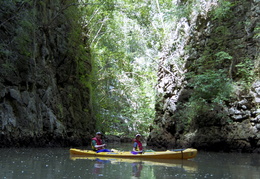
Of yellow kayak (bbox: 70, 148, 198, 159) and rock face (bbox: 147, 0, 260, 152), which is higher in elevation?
rock face (bbox: 147, 0, 260, 152)

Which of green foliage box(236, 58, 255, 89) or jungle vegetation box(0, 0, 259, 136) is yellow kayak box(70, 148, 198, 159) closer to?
jungle vegetation box(0, 0, 259, 136)

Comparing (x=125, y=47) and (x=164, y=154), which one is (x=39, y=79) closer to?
(x=164, y=154)

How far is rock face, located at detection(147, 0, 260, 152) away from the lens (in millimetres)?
14031

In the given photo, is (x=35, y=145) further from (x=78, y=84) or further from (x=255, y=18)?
(x=255, y=18)

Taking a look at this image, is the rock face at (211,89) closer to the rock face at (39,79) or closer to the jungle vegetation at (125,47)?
the jungle vegetation at (125,47)

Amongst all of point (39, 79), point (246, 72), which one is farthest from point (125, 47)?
point (246, 72)

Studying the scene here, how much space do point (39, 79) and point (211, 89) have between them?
347 inches

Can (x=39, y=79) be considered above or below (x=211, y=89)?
above

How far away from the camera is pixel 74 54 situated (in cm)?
2000

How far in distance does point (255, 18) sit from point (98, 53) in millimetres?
12014

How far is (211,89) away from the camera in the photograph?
1491 centimetres

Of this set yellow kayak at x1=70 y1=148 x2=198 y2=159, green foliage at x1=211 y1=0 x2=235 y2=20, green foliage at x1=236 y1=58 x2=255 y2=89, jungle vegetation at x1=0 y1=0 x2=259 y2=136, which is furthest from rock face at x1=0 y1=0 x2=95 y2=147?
A: green foliage at x1=236 y1=58 x2=255 y2=89

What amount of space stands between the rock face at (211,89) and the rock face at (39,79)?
581 cm

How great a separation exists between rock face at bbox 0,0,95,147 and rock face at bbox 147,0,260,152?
229 inches
